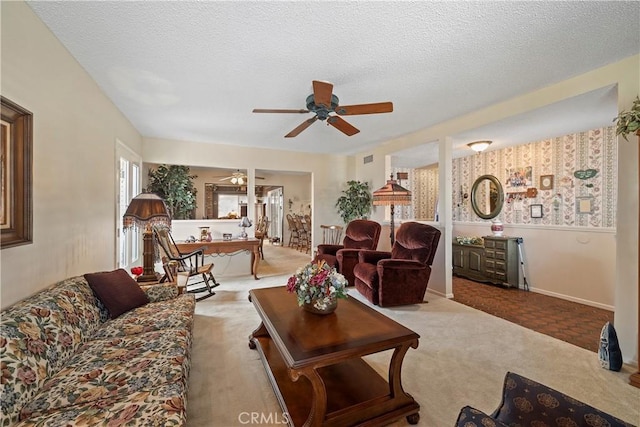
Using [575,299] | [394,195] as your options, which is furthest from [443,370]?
[575,299]

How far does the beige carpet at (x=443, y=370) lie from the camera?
172 cm

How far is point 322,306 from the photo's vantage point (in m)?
1.96

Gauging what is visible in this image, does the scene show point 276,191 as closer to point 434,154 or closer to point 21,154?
point 434,154

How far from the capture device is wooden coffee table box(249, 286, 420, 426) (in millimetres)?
1451

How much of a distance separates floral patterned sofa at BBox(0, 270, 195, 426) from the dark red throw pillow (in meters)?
0.07

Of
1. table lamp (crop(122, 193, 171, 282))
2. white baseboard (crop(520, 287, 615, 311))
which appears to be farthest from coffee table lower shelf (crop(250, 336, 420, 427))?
white baseboard (crop(520, 287, 615, 311))

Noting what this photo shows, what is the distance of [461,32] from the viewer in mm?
1977

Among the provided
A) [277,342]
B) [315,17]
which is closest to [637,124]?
[315,17]

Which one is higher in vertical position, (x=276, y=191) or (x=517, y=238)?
(x=276, y=191)

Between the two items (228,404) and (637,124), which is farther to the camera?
(637,124)

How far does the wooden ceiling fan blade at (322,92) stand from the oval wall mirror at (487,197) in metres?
4.03

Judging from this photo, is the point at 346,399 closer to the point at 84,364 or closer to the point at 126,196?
the point at 84,364

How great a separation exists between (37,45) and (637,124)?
4.24m

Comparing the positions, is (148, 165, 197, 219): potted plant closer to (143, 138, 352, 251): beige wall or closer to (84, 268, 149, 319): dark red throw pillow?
(143, 138, 352, 251): beige wall
